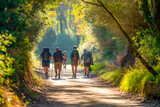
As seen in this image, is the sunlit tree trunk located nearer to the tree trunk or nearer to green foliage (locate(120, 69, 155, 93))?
green foliage (locate(120, 69, 155, 93))

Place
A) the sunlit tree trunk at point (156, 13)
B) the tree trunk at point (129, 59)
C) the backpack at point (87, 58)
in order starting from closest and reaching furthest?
the sunlit tree trunk at point (156, 13) < the tree trunk at point (129, 59) < the backpack at point (87, 58)

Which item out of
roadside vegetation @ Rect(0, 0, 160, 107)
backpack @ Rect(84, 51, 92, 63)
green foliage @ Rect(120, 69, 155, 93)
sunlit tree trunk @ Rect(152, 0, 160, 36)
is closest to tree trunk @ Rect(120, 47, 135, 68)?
roadside vegetation @ Rect(0, 0, 160, 107)

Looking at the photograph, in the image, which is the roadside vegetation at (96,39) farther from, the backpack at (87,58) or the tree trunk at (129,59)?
the backpack at (87,58)

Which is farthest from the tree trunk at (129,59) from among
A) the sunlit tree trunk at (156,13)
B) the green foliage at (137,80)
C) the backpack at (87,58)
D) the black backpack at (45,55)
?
the sunlit tree trunk at (156,13)

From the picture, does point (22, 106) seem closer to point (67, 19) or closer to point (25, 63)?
point (25, 63)

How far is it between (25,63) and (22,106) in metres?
4.56

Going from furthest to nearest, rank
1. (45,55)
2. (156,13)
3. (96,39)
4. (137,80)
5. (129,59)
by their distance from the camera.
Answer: (96,39) < (45,55) < (129,59) < (137,80) < (156,13)

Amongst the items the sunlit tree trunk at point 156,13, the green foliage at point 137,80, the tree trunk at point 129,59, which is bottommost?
the green foliage at point 137,80

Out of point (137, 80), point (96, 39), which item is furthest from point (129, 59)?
point (96, 39)

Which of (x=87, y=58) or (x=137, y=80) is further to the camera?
(x=87, y=58)

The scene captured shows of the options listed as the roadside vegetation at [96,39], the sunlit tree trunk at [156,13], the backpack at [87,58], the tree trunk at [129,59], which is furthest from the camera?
the backpack at [87,58]

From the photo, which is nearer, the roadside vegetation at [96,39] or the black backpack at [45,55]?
the roadside vegetation at [96,39]

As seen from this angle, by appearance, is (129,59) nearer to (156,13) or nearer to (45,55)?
(45,55)

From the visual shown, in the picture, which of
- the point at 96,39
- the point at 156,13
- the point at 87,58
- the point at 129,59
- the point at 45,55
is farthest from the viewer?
the point at 96,39
